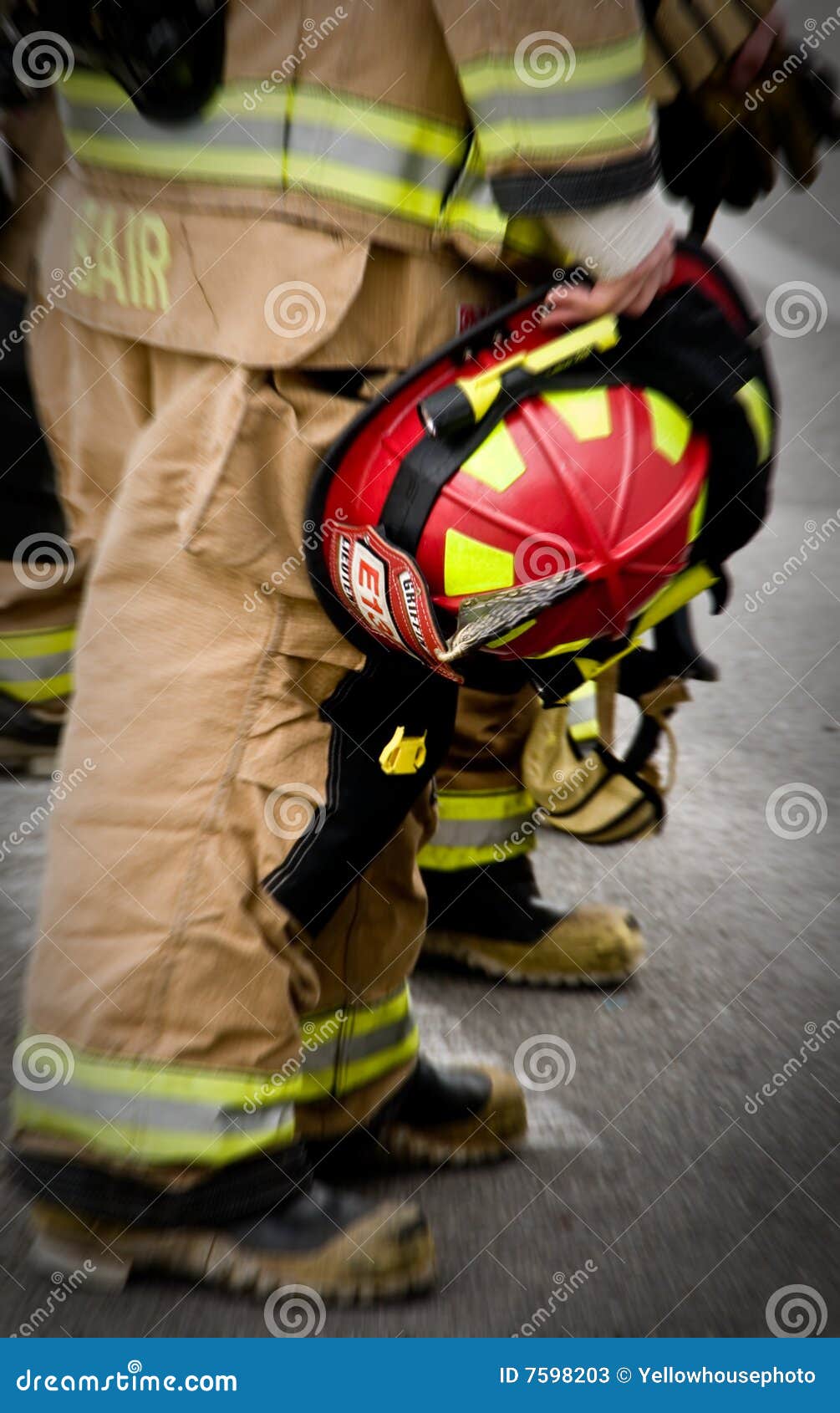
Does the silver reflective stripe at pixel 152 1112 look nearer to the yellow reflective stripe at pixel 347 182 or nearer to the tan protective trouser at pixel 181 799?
the tan protective trouser at pixel 181 799

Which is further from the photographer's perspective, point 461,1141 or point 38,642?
point 38,642

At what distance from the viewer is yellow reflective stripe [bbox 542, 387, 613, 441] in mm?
1236

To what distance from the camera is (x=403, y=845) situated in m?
1.61

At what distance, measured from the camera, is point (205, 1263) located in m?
1.42

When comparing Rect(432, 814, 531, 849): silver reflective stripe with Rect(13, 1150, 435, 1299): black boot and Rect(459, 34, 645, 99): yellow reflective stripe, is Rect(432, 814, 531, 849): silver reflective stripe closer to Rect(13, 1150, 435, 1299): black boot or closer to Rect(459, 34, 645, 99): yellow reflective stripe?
Rect(13, 1150, 435, 1299): black boot

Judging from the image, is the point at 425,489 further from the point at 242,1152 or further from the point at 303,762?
the point at 242,1152

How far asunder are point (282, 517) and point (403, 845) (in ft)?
1.57

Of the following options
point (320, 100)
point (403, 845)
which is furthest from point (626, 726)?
point (320, 100)

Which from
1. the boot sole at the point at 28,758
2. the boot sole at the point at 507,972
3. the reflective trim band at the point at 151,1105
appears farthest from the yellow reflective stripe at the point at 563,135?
the boot sole at the point at 507,972

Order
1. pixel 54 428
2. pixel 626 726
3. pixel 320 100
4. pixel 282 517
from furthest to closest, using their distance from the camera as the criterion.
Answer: pixel 626 726 < pixel 54 428 < pixel 282 517 < pixel 320 100

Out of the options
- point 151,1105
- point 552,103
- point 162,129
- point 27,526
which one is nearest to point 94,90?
point 162,129

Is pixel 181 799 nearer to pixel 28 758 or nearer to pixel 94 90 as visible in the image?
pixel 94 90

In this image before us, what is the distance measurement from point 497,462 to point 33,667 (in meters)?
1.09

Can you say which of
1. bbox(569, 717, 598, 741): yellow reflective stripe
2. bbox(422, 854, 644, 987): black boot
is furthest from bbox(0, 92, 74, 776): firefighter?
bbox(569, 717, 598, 741): yellow reflective stripe
